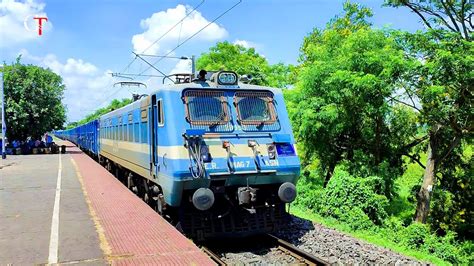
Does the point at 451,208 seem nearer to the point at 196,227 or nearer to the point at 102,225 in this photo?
the point at 196,227

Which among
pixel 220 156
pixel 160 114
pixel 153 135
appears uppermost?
pixel 160 114

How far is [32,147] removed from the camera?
1522 inches

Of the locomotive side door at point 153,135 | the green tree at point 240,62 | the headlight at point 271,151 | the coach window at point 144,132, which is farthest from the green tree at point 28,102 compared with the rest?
the headlight at point 271,151

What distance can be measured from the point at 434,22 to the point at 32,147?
114ft

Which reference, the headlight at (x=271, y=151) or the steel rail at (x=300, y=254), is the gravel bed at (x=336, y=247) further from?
the headlight at (x=271, y=151)

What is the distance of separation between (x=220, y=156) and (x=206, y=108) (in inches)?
41.1

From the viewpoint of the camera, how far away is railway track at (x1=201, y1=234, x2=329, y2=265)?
7.00m

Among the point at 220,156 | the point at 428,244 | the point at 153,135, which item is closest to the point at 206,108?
the point at 220,156

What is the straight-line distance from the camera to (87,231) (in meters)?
7.83

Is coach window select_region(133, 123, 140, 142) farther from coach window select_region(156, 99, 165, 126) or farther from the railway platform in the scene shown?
coach window select_region(156, 99, 165, 126)

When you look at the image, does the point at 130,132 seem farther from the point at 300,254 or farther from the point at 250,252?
the point at 300,254

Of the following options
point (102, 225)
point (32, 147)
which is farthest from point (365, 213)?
point (32, 147)

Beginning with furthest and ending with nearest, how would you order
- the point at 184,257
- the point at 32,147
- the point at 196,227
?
the point at 32,147 → the point at 196,227 → the point at 184,257

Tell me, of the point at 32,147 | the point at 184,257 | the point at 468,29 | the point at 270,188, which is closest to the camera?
the point at 184,257
